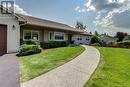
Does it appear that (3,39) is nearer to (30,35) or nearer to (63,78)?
(30,35)

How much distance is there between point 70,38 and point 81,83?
30.2 m

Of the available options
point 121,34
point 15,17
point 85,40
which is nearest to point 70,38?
point 85,40

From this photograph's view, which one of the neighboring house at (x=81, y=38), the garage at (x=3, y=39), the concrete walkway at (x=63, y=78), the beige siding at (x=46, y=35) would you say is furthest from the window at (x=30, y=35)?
the concrete walkway at (x=63, y=78)

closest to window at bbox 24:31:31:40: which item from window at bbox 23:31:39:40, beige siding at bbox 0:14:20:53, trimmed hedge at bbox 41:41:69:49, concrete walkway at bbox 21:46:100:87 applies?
window at bbox 23:31:39:40

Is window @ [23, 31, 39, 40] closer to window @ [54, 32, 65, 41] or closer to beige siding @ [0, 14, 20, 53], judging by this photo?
window @ [54, 32, 65, 41]

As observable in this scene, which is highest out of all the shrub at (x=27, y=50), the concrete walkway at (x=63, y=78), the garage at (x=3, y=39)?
the garage at (x=3, y=39)

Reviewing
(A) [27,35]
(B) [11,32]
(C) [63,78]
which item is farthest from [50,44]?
(C) [63,78]

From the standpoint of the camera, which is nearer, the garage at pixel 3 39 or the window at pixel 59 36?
the garage at pixel 3 39

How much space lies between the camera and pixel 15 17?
18.7m

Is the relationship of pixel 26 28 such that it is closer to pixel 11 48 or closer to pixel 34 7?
pixel 34 7

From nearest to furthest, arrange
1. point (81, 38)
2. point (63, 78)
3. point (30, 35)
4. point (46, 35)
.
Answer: point (63, 78) < point (30, 35) < point (46, 35) < point (81, 38)

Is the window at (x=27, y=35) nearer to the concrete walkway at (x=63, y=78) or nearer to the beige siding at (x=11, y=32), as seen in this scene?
the beige siding at (x=11, y=32)

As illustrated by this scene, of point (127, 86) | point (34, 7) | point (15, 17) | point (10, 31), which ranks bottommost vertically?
point (127, 86)

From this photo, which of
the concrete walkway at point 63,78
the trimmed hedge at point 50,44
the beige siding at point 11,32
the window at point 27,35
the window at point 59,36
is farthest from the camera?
the window at point 59,36
